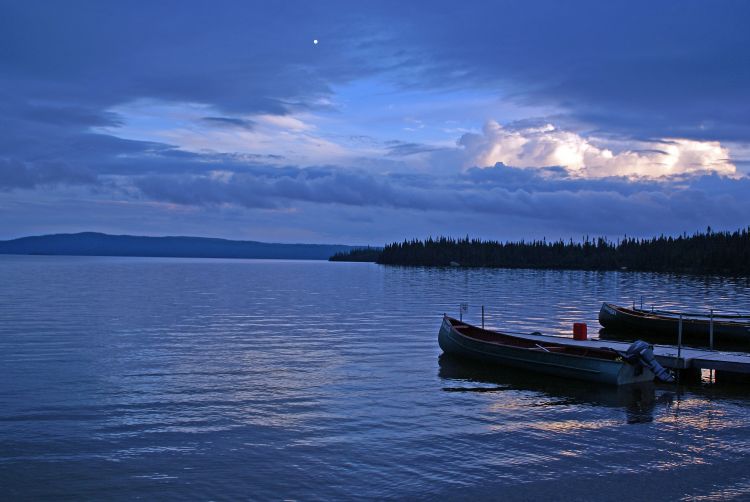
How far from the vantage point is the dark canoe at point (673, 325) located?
143 feet

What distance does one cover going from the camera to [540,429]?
68.4 ft

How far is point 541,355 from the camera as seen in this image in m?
30.3

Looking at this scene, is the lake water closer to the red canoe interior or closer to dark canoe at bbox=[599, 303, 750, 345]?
the red canoe interior

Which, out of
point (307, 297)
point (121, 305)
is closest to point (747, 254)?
point (307, 297)

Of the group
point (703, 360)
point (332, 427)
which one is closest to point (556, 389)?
point (703, 360)

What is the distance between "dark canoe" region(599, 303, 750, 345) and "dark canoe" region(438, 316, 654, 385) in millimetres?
17621

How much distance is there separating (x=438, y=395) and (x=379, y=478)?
10.3 m

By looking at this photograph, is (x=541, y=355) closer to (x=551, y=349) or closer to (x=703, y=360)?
(x=551, y=349)

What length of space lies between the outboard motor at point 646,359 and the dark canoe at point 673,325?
717 inches

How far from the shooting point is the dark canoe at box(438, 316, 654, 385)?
2791 cm

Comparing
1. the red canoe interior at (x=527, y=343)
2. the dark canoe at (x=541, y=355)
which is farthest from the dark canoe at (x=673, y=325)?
the dark canoe at (x=541, y=355)

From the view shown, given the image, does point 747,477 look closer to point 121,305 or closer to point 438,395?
point 438,395

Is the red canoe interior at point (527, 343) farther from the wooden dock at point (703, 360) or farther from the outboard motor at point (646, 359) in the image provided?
the wooden dock at point (703, 360)

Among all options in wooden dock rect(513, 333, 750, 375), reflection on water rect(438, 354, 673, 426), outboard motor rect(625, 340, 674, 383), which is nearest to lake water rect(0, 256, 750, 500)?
reflection on water rect(438, 354, 673, 426)
